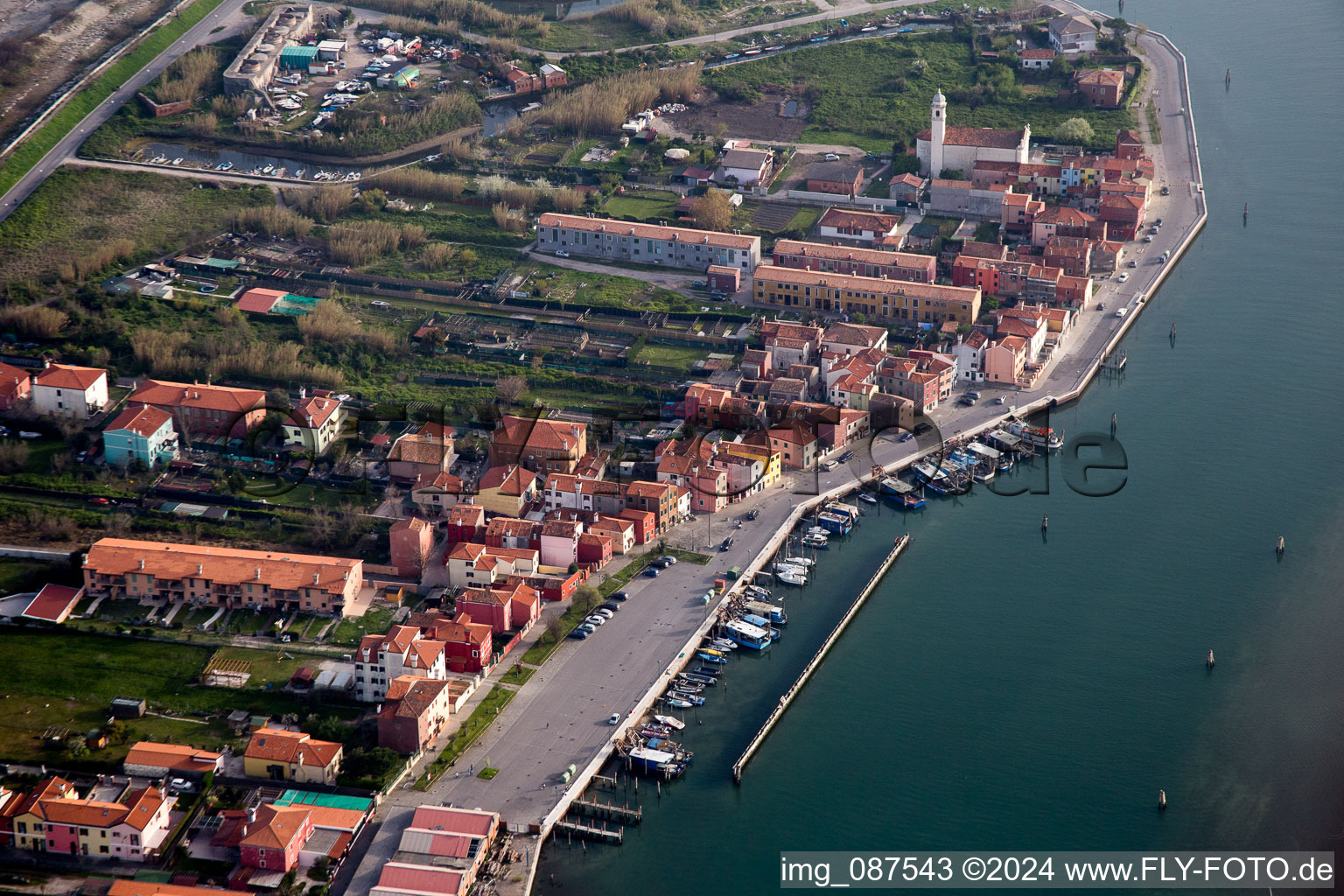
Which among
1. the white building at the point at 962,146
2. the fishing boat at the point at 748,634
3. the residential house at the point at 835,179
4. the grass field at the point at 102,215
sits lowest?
the fishing boat at the point at 748,634

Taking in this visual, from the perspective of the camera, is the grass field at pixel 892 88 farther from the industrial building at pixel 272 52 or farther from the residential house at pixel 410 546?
the residential house at pixel 410 546

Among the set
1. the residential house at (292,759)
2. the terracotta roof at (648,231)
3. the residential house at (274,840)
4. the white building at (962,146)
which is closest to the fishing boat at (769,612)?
the residential house at (292,759)

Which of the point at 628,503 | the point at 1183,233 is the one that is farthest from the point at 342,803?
the point at 1183,233

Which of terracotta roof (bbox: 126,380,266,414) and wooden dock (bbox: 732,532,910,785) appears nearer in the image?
wooden dock (bbox: 732,532,910,785)

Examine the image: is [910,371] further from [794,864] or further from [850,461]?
[794,864]

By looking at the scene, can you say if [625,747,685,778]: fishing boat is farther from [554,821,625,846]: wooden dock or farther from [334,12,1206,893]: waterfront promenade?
[554,821,625,846]: wooden dock

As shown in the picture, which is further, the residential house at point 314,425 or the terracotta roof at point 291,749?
the residential house at point 314,425

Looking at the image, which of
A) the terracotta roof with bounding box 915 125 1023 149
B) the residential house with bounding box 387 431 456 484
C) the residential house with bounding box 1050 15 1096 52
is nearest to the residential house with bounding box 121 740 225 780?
the residential house with bounding box 387 431 456 484
